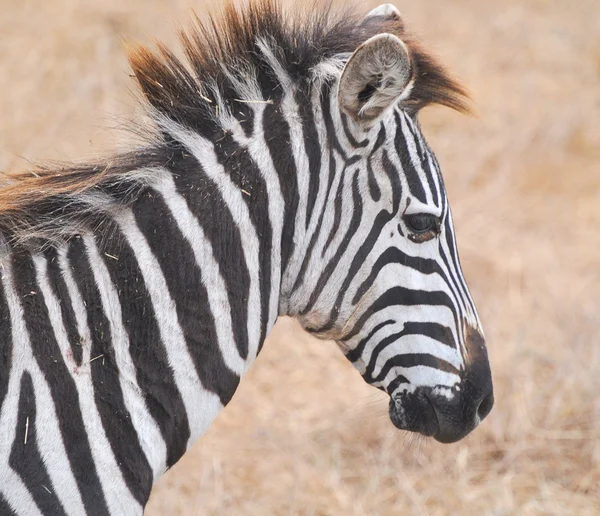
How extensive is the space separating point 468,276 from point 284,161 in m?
5.58

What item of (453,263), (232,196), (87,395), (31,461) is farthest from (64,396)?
(453,263)

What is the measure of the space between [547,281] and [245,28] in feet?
19.2

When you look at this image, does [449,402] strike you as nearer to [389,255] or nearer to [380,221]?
[389,255]

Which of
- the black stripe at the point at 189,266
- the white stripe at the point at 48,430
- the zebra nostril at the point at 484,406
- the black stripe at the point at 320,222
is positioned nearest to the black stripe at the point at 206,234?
the black stripe at the point at 189,266

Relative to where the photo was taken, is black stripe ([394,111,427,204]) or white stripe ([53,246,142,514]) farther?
black stripe ([394,111,427,204])

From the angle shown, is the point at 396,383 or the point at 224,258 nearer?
the point at 224,258

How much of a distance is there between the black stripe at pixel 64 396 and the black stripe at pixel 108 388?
0.25ft

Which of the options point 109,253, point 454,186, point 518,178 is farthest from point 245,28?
point 518,178

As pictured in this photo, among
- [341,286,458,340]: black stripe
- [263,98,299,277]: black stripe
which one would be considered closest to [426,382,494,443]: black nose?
[341,286,458,340]: black stripe

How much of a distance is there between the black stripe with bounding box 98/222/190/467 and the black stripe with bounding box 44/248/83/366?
148 mm

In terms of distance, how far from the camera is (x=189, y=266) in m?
2.67

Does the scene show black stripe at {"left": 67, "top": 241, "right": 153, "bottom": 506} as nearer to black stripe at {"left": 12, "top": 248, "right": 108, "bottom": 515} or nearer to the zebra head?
black stripe at {"left": 12, "top": 248, "right": 108, "bottom": 515}

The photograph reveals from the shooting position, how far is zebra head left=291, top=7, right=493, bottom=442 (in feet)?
9.12

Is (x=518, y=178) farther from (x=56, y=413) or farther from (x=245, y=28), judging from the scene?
(x=56, y=413)
